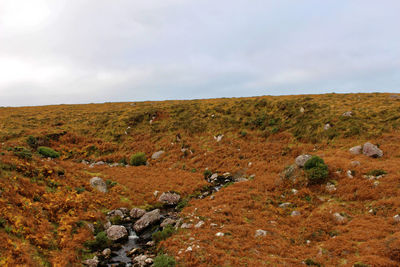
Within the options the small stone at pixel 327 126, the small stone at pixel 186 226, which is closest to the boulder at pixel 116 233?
the small stone at pixel 186 226

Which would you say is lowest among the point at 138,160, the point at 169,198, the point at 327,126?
the point at 169,198

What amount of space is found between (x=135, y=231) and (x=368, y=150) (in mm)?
22464

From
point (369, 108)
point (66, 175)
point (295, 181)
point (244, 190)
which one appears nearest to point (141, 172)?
point (66, 175)

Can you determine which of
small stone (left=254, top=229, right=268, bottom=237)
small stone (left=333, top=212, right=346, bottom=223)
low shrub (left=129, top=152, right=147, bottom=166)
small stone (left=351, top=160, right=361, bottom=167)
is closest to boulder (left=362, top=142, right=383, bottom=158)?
small stone (left=351, top=160, right=361, bottom=167)

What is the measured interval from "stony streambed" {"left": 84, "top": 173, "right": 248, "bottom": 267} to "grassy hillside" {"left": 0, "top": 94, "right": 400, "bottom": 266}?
0.81 metres

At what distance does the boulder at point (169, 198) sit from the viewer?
19312 millimetres

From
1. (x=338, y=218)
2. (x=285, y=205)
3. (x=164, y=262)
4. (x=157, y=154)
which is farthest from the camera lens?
(x=157, y=154)

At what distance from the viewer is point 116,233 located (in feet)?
44.5

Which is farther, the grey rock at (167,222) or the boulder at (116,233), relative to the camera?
the grey rock at (167,222)

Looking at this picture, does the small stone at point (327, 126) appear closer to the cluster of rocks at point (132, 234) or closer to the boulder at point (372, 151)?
the boulder at point (372, 151)

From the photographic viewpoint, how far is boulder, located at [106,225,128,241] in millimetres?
13391

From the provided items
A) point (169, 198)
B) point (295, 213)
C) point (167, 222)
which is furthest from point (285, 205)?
point (169, 198)

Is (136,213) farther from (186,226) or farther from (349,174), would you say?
(349,174)

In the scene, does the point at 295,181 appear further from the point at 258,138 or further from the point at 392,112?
the point at 392,112
